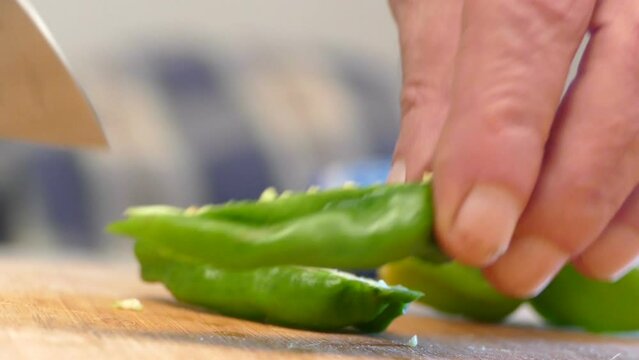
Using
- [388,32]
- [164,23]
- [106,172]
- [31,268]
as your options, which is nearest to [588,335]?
→ [31,268]

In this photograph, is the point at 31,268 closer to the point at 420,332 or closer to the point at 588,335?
the point at 420,332

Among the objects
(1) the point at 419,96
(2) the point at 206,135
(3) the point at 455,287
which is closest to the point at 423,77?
(1) the point at 419,96

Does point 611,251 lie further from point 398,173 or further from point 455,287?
point 455,287

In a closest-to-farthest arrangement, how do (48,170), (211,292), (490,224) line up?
(490,224), (211,292), (48,170)

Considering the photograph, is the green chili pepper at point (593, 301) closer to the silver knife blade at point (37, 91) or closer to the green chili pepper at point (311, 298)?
the green chili pepper at point (311, 298)

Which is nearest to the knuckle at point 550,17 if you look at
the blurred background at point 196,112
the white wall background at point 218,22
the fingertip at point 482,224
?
the fingertip at point 482,224

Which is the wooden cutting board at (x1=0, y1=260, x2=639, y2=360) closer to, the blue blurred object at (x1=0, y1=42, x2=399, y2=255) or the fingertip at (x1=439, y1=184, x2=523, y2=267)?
the fingertip at (x1=439, y1=184, x2=523, y2=267)

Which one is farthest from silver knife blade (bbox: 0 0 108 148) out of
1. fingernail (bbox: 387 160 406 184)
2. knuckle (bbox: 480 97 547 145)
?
knuckle (bbox: 480 97 547 145)
